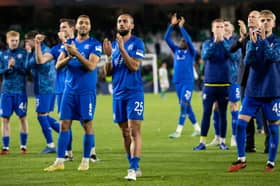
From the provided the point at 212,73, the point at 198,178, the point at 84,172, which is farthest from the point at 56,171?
the point at 212,73

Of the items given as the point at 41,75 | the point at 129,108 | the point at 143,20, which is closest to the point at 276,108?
the point at 129,108

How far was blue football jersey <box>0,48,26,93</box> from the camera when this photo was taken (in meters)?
15.8

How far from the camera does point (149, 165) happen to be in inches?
538

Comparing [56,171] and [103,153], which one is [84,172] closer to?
[56,171]

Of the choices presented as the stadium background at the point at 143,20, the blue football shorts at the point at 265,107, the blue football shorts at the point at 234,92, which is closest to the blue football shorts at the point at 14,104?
the blue football shorts at the point at 234,92

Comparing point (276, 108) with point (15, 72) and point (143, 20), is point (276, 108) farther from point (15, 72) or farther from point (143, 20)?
point (143, 20)

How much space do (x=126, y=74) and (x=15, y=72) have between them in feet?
14.1

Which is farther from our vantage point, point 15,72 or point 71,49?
point 15,72

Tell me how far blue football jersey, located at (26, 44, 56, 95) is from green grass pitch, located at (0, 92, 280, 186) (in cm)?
116

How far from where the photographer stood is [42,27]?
46969 millimetres

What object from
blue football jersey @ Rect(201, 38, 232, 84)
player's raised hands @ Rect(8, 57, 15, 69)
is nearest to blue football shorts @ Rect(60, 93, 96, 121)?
player's raised hands @ Rect(8, 57, 15, 69)

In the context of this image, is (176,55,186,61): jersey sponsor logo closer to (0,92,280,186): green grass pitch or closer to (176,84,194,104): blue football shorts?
(176,84,194,104): blue football shorts

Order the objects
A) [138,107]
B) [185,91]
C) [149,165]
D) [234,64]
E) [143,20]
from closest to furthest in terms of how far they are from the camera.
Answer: [138,107] → [149,165] → [234,64] → [185,91] → [143,20]

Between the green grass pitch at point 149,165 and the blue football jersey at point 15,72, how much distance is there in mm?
1183
